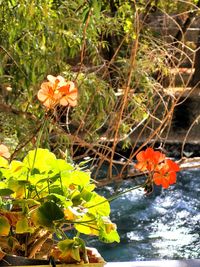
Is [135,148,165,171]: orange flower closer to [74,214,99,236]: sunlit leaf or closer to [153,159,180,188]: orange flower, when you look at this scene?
[153,159,180,188]: orange flower

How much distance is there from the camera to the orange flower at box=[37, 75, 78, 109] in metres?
1.15

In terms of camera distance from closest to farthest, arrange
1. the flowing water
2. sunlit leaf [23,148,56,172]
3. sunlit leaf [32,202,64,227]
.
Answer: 1. sunlit leaf [32,202,64,227]
2. sunlit leaf [23,148,56,172]
3. the flowing water

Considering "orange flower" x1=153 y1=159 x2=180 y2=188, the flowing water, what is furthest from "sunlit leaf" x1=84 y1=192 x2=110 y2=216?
the flowing water

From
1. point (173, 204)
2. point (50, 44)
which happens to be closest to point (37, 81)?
point (50, 44)

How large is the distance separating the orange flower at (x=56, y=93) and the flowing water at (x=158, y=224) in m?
3.42

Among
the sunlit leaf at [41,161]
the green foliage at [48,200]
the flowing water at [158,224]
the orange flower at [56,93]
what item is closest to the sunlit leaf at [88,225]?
the green foliage at [48,200]

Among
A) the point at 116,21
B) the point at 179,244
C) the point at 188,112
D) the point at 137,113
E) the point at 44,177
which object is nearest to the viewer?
the point at 44,177

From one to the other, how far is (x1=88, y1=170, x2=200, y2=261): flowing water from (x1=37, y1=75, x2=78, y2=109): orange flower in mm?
3417

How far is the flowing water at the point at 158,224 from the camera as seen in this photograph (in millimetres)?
4602

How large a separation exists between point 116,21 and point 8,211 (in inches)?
133

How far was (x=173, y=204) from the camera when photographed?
5.87m

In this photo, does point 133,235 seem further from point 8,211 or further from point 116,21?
point 8,211

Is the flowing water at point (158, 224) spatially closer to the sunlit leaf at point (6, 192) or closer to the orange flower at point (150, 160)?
the orange flower at point (150, 160)

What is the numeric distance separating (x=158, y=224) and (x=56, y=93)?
4.23 m
